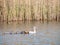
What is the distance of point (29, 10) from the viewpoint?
127 ft

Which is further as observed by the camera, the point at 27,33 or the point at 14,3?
the point at 14,3

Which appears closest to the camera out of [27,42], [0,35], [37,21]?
[27,42]

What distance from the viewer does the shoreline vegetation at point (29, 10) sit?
126ft

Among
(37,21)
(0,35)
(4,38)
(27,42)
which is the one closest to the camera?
(27,42)

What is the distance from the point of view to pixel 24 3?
38906mm

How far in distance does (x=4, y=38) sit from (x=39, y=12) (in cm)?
1529

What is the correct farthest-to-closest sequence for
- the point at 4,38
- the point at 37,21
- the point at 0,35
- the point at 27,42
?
the point at 37,21, the point at 0,35, the point at 4,38, the point at 27,42

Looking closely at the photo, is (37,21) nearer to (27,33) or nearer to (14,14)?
(14,14)

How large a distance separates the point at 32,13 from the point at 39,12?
2.42 feet

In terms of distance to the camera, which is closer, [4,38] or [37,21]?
[4,38]

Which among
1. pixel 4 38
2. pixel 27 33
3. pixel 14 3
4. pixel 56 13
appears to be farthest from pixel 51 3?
pixel 4 38

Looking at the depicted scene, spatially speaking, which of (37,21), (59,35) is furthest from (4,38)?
(37,21)

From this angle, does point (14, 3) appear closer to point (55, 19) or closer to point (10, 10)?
point (10, 10)

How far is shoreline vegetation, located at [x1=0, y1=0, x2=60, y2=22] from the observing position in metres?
38.4
